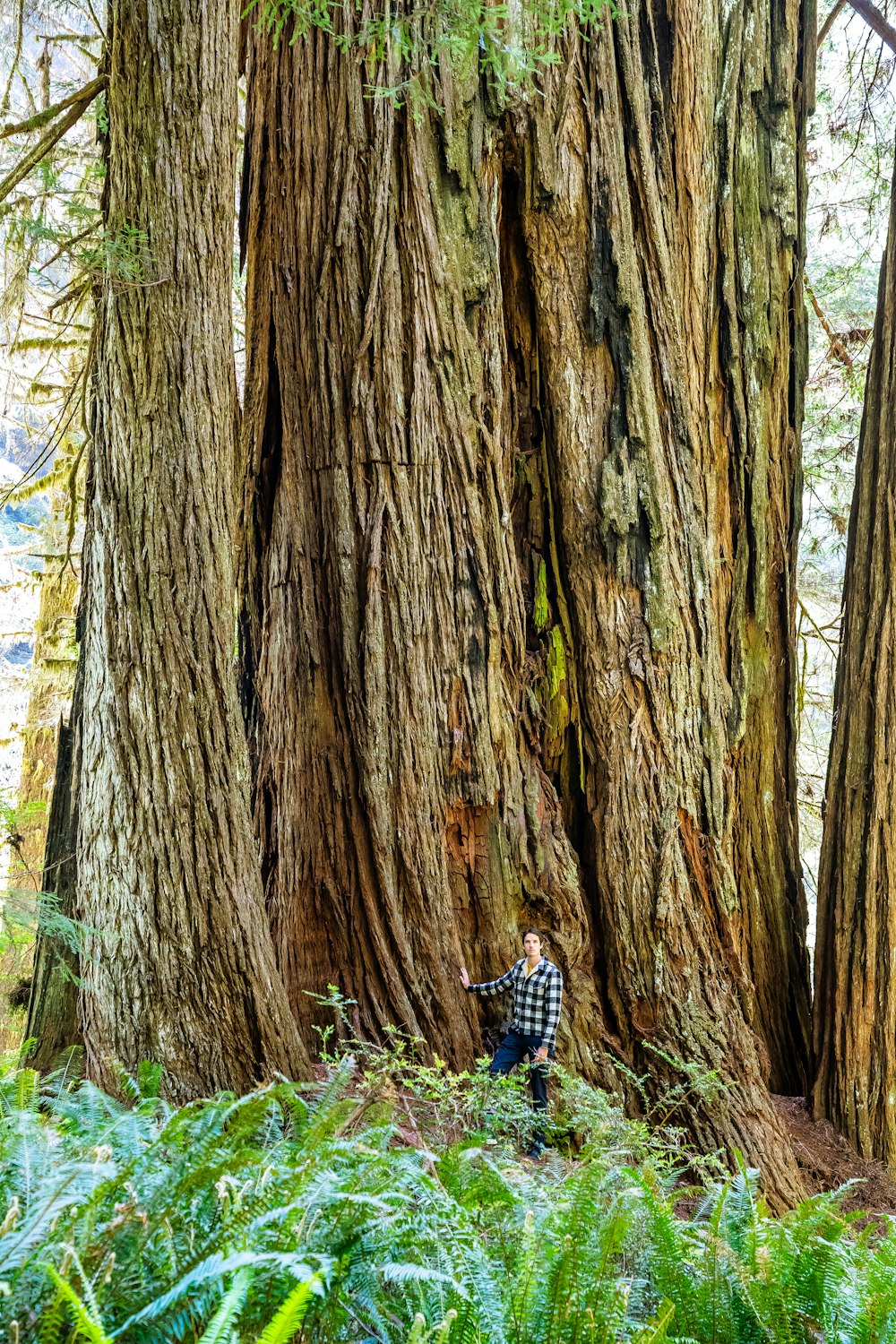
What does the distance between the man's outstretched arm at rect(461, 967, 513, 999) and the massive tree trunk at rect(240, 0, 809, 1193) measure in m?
0.10

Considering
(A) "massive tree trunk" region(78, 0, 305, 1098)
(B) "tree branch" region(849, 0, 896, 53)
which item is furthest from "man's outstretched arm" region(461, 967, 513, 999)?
(B) "tree branch" region(849, 0, 896, 53)

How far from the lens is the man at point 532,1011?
15.3 ft

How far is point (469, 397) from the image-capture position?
16.8 feet

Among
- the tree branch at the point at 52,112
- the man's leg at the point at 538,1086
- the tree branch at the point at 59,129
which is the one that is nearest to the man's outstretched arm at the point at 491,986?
the man's leg at the point at 538,1086

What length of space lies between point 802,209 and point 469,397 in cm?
336

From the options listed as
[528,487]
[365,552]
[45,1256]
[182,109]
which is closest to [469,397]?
[528,487]

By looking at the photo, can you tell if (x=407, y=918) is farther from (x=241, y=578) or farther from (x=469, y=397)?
(x=469, y=397)

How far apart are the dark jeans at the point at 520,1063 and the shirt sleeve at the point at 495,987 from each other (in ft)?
0.64

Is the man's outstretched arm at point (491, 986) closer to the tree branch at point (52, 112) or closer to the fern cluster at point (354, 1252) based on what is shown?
the fern cluster at point (354, 1252)

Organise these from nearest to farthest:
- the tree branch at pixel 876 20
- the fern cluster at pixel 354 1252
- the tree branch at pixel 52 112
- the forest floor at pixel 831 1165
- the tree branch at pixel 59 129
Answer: the fern cluster at pixel 354 1252 → the tree branch at pixel 59 129 → the tree branch at pixel 52 112 → the forest floor at pixel 831 1165 → the tree branch at pixel 876 20

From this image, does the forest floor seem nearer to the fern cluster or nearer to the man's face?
the man's face

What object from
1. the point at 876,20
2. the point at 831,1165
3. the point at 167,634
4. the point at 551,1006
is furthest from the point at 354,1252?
the point at 876,20

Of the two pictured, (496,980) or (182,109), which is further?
(496,980)

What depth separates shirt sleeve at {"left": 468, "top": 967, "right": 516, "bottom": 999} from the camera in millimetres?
4738
